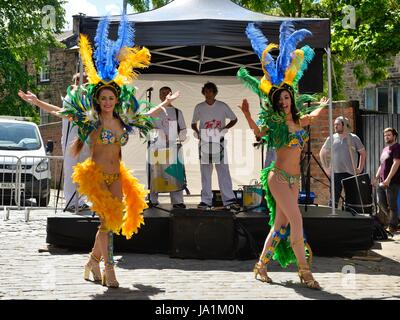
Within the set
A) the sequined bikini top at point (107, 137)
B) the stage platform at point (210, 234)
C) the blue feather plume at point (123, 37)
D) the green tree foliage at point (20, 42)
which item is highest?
the green tree foliage at point (20, 42)

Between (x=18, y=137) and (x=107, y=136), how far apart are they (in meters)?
9.83

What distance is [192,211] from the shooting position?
28.5 feet

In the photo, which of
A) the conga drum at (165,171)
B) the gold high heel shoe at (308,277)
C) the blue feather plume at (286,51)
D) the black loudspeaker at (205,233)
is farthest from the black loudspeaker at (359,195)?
the gold high heel shoe at (308,277)

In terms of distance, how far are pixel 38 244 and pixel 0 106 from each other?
1989 cm

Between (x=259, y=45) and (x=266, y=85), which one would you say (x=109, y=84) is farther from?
(x=259, y=45)

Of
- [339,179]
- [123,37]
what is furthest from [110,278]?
[339,179]

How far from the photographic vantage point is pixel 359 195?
11000 millimetres

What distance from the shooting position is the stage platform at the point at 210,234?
8680 mm

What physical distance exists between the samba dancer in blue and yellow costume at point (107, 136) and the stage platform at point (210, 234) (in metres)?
1.79

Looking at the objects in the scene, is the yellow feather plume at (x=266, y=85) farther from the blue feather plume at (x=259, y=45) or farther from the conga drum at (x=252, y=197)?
the conga drum at (x=252, y=197)

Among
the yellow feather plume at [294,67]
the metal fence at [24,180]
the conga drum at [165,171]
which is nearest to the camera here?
the yellow feather plume at [294,67]

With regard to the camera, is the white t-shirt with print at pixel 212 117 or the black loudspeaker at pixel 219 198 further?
the black loudspeaker at pixel 219 198
